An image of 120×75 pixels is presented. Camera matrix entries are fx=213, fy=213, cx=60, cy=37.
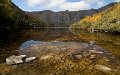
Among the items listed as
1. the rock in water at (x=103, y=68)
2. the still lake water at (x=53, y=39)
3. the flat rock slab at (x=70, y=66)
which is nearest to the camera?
the flat rock slab at (x=70, y=66)

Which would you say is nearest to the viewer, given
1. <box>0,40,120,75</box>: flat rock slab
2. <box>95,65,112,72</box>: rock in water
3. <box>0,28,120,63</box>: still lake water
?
<box>0,40,120,75</box>: flat rock slab

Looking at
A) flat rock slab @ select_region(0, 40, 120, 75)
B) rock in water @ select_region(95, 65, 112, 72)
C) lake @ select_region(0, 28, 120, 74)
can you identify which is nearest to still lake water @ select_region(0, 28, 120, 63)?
lake @ select_region(0, 28, 120, 74)

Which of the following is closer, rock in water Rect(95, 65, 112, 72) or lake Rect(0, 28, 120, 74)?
rock in water Rect(95, 65, 112, 72)

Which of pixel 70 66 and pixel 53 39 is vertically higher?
pixel 70 66

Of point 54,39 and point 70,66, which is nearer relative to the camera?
point 70,66

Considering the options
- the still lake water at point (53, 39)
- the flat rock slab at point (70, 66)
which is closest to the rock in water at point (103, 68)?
the flat rock slab at point (70, 66)

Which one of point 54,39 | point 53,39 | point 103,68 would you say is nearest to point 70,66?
point 103,68

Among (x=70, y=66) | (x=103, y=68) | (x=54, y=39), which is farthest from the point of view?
(x=54, y=39)

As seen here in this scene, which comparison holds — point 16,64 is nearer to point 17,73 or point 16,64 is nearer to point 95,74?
point 17,73

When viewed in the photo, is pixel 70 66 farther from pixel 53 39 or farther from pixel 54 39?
pixel 53 39

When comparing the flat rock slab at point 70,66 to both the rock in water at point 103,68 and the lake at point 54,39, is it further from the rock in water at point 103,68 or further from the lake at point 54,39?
the lake at point 54,39

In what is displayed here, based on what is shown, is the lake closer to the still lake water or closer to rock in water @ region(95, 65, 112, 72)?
the still lake water

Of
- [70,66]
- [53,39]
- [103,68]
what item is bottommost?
[53,39]

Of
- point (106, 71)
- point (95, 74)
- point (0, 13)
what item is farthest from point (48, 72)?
point (0, 13)
